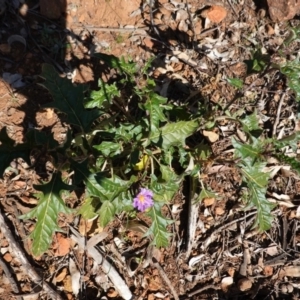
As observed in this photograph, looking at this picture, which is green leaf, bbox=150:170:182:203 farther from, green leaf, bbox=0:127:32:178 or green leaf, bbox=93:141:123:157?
green leaf, bbox=0:127:32:178

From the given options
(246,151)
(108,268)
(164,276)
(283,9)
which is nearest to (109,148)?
(246,151)

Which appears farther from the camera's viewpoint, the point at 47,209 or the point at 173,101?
the point at 173,101

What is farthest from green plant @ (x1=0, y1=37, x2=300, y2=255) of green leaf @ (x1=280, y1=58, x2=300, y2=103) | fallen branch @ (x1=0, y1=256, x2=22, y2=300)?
fallen branch @ (x1=0, y1=256, x2=22, y2=300)

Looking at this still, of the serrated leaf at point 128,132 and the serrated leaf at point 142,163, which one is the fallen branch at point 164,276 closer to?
the serrated leaf at point 142,163

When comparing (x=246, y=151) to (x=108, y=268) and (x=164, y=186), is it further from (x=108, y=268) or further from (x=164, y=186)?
(x=108, y=268)

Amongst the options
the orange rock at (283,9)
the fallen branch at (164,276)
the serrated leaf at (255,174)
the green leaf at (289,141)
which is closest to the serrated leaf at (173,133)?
the serrated leaf at (255,174)

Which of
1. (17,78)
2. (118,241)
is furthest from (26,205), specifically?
(17,78)

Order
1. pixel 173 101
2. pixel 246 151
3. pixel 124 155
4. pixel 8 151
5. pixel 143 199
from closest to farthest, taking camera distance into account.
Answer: pixel 8 151, pixel 246 151, pixel 143 199, pixel 124 155, pixel 173 101
